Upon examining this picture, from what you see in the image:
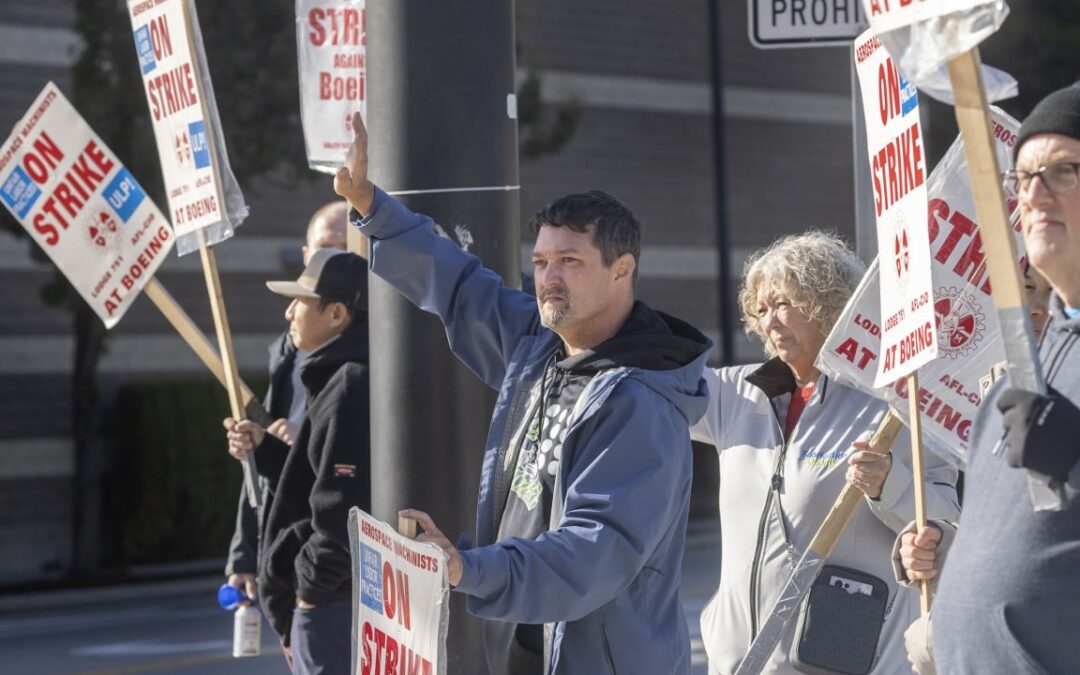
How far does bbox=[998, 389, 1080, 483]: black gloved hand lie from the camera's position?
7.86 feet

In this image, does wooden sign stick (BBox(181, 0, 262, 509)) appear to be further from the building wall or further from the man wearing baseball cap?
the building wall

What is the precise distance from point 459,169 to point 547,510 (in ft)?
3.37

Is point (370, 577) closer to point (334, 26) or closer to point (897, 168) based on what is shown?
point (897, 168)

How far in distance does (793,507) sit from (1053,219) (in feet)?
5.97

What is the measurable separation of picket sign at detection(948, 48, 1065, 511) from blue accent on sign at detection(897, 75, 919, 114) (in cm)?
105

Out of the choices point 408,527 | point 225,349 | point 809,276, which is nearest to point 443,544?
point 408,527

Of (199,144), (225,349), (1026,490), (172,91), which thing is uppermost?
(172,91)

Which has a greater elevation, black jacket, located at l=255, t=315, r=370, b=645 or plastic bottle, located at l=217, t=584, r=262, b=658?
black jacket, located at l=255, t=315, r=370, b=645

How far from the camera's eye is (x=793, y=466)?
4391mm

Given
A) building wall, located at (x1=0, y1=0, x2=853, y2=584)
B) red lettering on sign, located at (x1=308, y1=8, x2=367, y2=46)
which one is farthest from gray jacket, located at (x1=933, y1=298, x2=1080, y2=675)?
building wall, located at (x1=0, y1=0, x2=853, y2=584)

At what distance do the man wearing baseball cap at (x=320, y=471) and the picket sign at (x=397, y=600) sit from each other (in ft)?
4.49

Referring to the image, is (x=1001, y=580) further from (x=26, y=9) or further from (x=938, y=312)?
(x=26, y=9)

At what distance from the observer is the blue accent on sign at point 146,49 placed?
214 inches

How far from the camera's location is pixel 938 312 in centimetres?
405
